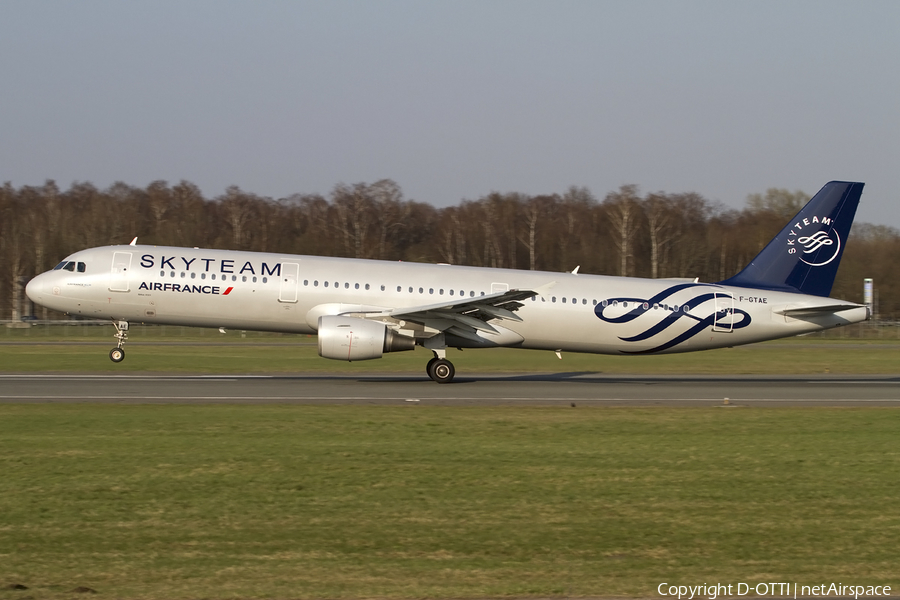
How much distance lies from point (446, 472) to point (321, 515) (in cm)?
271

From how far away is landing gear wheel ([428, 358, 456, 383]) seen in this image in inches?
992

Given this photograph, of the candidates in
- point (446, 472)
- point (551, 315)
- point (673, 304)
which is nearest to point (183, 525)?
point (446, 472)

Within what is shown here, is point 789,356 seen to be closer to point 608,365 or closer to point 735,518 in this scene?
point 608,365

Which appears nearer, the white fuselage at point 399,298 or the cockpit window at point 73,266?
the white fuselage at point 399,298

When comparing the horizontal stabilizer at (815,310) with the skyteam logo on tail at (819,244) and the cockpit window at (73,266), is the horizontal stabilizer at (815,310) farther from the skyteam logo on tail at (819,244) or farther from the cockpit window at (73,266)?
the cockpit window at (73,266)

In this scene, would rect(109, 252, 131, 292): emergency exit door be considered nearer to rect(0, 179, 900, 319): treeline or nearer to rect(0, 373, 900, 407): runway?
rect(0, 373, 900, 407): runway

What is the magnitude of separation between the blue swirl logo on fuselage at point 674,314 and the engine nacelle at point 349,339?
6.82m

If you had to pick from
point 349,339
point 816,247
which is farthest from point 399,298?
point 816,247

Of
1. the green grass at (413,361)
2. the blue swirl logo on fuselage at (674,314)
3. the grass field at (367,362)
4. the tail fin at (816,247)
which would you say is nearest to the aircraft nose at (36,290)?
the grass field at (367,362)

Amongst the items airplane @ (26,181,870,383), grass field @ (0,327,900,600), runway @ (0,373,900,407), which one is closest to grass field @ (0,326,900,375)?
runway @ (0,373,900,407)

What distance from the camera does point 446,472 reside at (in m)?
12.2

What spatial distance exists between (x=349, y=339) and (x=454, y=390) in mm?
3158

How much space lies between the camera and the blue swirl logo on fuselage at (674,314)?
26078mm

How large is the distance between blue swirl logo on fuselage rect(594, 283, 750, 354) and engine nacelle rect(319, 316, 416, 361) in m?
6.82
